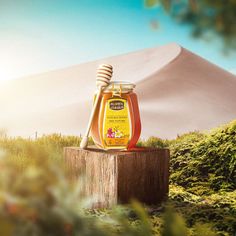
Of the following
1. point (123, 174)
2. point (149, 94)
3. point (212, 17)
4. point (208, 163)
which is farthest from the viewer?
point (149, 94)

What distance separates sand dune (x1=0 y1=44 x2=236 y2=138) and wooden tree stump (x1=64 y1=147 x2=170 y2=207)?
14.2 metres

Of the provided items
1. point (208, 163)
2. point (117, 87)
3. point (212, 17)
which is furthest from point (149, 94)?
point (212, 17)

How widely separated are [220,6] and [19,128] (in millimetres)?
20333

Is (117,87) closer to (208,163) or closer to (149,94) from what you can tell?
(208,163)

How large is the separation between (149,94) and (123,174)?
22.1 metres

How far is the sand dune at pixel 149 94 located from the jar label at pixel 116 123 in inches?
567

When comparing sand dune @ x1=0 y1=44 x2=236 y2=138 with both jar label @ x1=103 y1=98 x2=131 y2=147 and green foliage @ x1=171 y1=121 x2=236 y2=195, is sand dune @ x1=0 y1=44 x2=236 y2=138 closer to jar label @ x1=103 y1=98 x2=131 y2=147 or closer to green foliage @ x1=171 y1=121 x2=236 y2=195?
green foliage @ x1=171 y1=121 x2=236 y2=195

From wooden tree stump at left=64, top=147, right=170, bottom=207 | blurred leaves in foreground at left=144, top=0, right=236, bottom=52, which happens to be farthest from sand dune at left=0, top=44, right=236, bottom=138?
blurred leaves in foreground at left=144, top=0, right=236, bottom=52

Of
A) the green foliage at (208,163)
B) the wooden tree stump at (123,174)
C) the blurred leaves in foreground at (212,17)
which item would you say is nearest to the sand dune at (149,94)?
the green foliage at (208,163)

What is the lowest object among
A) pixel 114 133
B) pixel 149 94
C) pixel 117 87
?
pixel 114 133

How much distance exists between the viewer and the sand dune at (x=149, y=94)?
2003 cm

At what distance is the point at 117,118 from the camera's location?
2.73m

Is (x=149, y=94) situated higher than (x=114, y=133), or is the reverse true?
(x=149, y=94)

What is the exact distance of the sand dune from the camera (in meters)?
20.0
